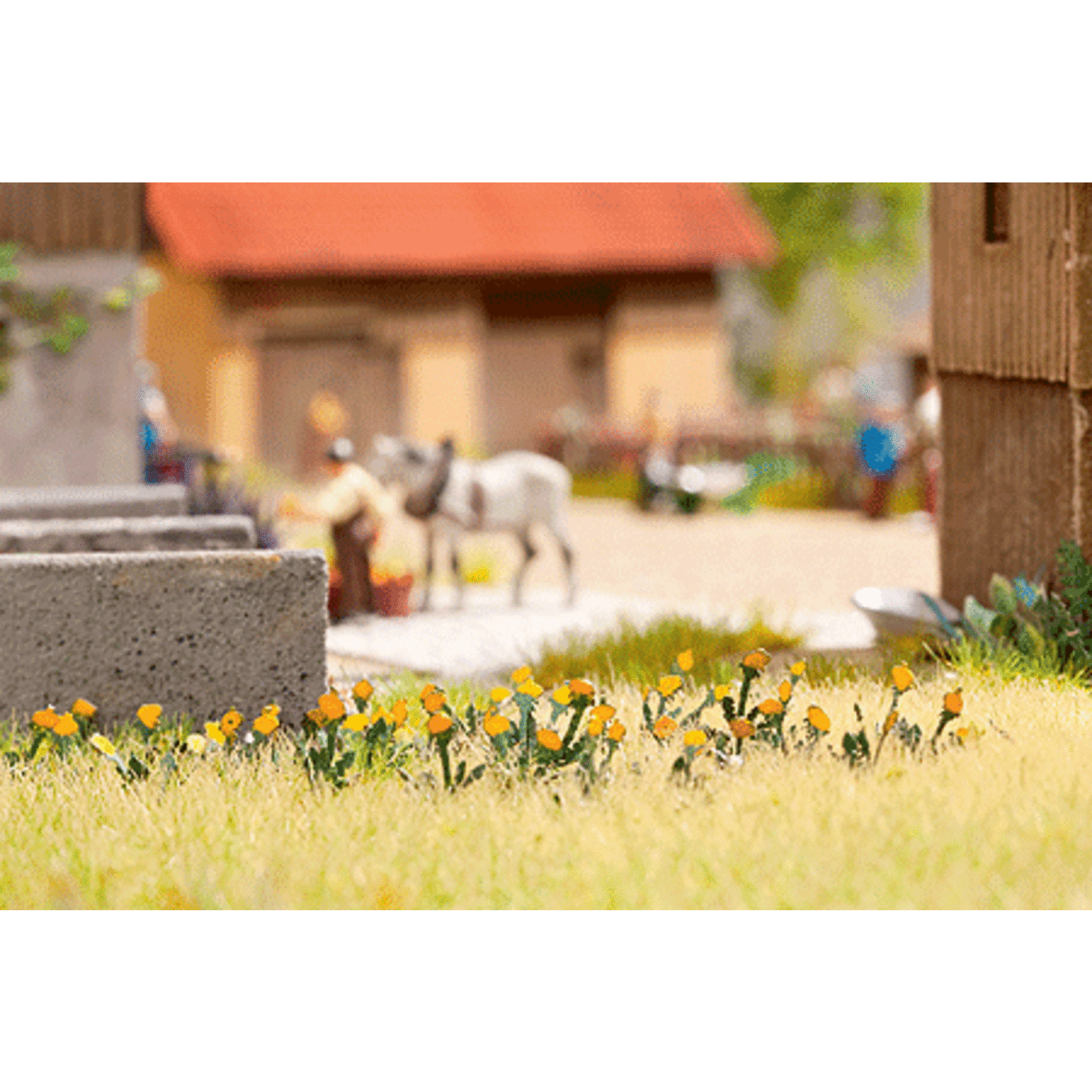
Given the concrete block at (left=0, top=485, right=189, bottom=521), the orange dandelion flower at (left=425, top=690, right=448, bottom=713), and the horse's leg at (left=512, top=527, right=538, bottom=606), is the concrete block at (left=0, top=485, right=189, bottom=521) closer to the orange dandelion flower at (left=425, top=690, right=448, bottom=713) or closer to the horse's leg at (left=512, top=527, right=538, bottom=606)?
the horse's leg at (left=512, top=527, right=538, bottom=606)

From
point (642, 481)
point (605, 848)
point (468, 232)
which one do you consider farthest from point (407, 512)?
point (468, 232)

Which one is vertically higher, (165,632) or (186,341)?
(186,341)

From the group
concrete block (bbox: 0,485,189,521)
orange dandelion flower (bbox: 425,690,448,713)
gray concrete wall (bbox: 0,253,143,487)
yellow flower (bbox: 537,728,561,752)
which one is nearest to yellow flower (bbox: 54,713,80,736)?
orange dandelion flower (bbox: 425,690,448,713)

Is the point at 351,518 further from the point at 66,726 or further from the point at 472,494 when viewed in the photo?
the point at 66,726

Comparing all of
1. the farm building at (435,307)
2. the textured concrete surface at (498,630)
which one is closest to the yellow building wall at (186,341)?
the farm building at (435,307)

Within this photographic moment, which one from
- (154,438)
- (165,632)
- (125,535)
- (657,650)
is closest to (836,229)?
(154,438)

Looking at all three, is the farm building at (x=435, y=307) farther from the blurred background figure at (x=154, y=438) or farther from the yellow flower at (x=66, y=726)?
the yellow flower at (x=66, y=726)
